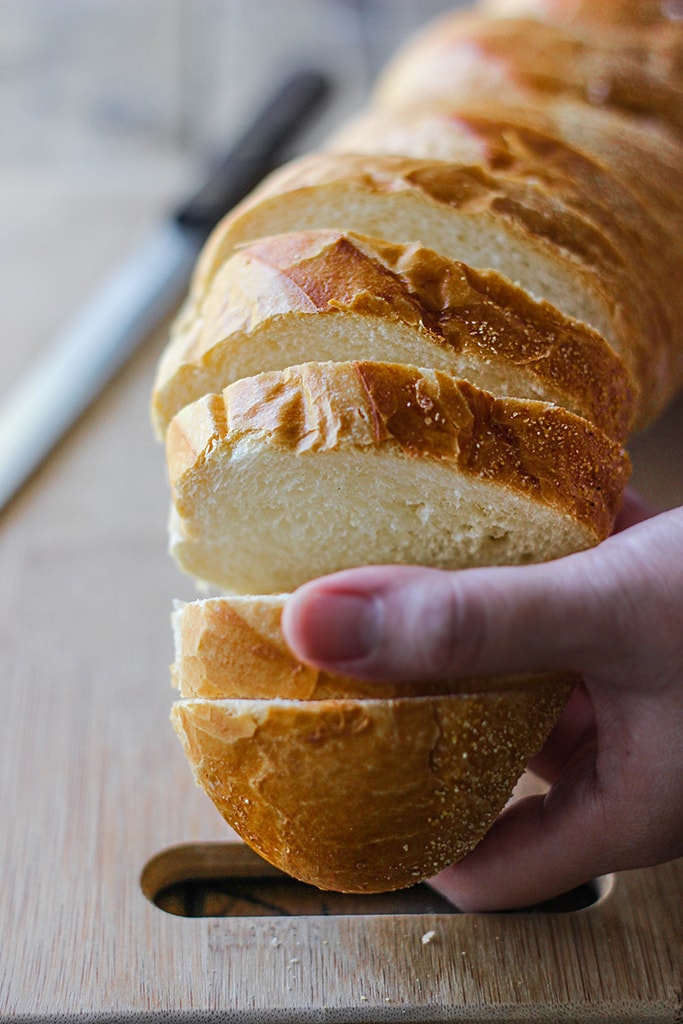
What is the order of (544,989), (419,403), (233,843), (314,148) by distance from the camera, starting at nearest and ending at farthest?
1. (419,403)
2. (544,989)
3. (233,843)
4. (314,148)

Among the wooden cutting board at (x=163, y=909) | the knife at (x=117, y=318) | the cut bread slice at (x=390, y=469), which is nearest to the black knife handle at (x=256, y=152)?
the knife at (x=117, y=318)

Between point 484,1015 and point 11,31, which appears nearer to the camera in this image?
point 484,1015

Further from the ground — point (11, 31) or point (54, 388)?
point (11, 31)

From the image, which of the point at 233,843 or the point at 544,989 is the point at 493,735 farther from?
the point at 233,843

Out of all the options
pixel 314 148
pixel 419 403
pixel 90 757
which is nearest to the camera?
pixel 419 403

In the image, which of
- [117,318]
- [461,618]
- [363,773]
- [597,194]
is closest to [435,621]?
[461,618]

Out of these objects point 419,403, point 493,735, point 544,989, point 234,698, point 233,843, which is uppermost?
point 419,403

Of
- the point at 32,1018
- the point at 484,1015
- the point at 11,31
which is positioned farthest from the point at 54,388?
the point at 11,31

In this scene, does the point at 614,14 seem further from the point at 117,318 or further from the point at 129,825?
the point at 129,825
